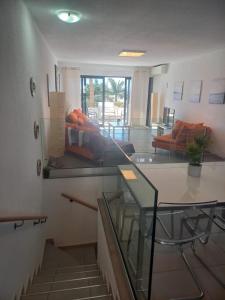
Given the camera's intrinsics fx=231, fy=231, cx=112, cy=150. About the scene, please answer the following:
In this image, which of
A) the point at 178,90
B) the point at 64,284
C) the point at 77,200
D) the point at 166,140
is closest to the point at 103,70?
the point at 178,90

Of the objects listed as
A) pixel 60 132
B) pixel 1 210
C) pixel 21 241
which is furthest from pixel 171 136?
pixel 1 210

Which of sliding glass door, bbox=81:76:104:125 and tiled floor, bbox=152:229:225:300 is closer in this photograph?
tiled floor, bbox=152:229:225:300

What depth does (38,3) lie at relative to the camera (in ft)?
7.52

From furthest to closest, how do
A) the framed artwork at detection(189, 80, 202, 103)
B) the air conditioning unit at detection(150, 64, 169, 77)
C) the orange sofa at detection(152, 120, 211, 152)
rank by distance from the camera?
the air conditioning unit at detection(150, 64, 169, 77), the framed artwork at detection(189, 80, 202, 103), the orange sofa at detection(152, 120, 211, 152)

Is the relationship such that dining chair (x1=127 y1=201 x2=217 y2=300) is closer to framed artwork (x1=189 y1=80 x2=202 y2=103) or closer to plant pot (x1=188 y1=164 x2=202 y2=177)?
plant pot (x1=188 y1=164 x2=202 y2=177)

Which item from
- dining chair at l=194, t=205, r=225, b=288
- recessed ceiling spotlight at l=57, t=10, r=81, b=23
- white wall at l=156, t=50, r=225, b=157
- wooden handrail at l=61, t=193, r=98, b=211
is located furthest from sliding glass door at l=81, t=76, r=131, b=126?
dining chair at l=194, t=205, r=225, b=288

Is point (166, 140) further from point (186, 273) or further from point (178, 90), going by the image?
point (186, 273)

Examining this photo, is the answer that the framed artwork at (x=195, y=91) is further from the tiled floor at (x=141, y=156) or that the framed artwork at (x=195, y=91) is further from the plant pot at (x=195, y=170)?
the plant pot at (x=195, y=170)

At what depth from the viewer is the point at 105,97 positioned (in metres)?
8.43

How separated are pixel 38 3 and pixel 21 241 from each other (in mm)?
2343

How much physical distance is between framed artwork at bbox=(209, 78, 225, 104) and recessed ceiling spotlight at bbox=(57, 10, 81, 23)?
3055 mm

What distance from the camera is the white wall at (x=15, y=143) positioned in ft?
5.57

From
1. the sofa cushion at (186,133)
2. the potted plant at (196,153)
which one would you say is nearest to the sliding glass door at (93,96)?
the sofa cushion at (186,133)

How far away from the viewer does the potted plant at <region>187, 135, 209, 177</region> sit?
2109 millimetres
